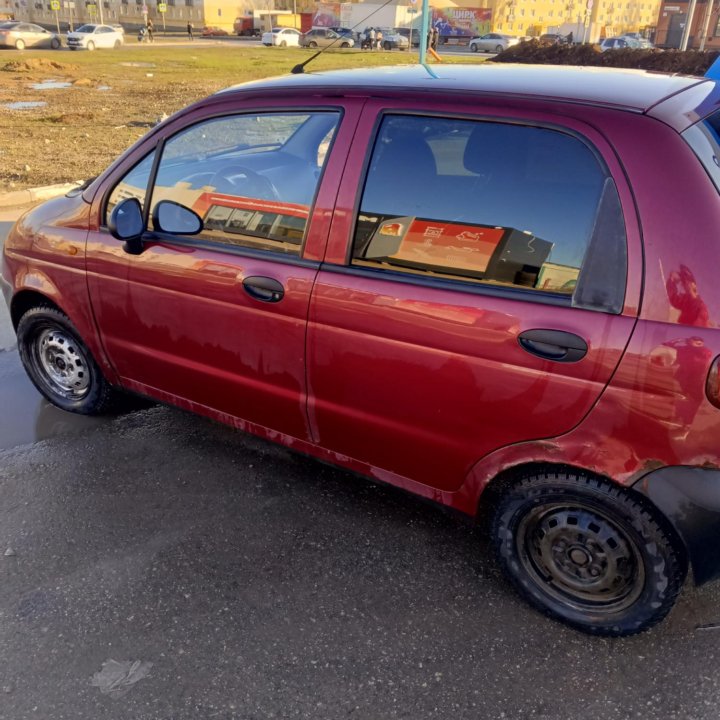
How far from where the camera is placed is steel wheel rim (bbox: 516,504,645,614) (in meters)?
2.30

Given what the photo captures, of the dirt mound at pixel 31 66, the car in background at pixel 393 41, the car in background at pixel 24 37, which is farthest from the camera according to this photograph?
the car in background at pixel 393 41

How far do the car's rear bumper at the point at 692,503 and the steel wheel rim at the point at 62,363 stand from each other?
294 centimetres

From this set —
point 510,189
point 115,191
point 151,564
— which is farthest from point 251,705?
point 115,191

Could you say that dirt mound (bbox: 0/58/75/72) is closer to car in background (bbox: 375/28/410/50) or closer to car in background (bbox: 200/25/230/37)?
car in background (bbox: 375/28/410/50)

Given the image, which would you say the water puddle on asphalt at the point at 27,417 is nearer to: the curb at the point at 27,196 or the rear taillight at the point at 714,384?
the rear taillight at the point at 714,384

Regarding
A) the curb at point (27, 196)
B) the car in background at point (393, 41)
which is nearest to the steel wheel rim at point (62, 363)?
the curb at point (27, 196)

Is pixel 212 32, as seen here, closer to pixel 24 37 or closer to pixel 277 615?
pixel 24 37

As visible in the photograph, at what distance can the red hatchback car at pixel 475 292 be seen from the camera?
6.72 feet

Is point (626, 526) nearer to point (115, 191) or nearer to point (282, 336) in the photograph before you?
point (282, 336)

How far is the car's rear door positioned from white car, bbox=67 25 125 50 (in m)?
47.2

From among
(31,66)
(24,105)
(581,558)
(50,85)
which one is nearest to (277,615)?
(581,558)

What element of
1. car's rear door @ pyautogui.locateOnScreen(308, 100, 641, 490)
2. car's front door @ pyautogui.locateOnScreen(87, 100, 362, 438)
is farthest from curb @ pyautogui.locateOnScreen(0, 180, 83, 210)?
car's rear door @ pyautogui.locateOnScreen(308, 100, 641, 490)

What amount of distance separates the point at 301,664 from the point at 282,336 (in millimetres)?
1213

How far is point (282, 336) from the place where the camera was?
2.75m
